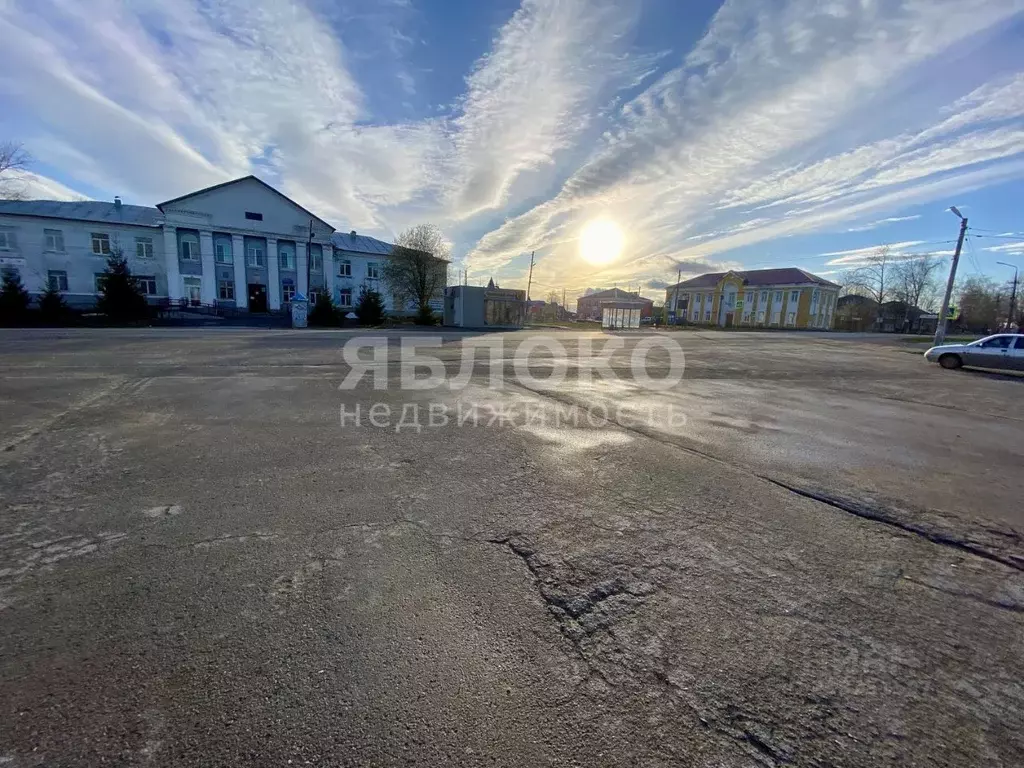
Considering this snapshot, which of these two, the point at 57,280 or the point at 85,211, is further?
the point at 85,211

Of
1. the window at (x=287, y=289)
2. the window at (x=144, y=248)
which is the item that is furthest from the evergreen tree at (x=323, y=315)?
the window at (x=144, y=248)

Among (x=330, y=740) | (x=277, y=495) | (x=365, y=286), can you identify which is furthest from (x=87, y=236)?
(x=330, y=740)

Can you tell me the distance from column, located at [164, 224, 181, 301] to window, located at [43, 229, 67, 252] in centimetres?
779

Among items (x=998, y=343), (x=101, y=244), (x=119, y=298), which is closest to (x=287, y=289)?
(x=119, y=298)

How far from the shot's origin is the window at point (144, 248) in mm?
40156

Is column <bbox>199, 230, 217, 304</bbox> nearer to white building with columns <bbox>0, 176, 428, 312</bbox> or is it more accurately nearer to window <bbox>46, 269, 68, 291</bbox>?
white building with columns <bbox>0, 176, 428, 312</bbox>

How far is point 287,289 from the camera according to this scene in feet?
148

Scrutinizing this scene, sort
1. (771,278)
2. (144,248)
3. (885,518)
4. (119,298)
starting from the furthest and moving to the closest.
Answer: (771,278) → (144,248) → (119,298) → (885,518)

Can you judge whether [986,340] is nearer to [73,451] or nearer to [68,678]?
[68,678]

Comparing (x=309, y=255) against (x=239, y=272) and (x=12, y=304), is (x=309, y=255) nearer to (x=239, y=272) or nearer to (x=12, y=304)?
(x=239, y=272)

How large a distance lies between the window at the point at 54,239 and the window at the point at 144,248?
17.2ft

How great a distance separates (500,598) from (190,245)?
50654 mm

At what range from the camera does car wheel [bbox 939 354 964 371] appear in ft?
54.1

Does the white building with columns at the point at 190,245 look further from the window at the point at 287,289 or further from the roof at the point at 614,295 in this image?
the roof at the point at 614,295
